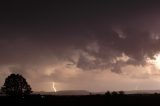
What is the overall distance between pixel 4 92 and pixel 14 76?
28.2 feet

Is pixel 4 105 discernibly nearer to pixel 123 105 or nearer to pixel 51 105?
pixel 51 105

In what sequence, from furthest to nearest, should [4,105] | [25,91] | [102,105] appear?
1. [25,91]
2. [4,105]
3. [102,105]

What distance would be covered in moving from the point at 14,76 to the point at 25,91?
9674mm

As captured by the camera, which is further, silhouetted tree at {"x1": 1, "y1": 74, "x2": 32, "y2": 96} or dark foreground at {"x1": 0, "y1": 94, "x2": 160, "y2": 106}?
silhouetted tree at {"x1": 1, "y1": 74, "x2": 32, "y2": 96}

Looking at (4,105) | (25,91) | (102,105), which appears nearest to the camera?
(102,105)

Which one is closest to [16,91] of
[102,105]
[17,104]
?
[17,104]

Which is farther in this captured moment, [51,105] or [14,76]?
[14,76]

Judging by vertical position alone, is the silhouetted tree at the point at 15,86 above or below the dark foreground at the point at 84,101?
above

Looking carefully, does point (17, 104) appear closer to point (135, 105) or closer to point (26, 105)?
point (26, 105)

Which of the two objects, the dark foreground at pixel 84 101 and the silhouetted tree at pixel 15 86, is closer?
the dark foreground at pixel 84 101

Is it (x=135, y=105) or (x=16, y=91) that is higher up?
(x=16, y=91)

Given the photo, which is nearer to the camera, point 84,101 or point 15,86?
point 84,101

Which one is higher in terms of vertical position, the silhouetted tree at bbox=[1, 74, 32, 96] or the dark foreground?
the silhouetted tree at bbox=[1, 74, 32, 96]

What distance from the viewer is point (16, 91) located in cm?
15125
